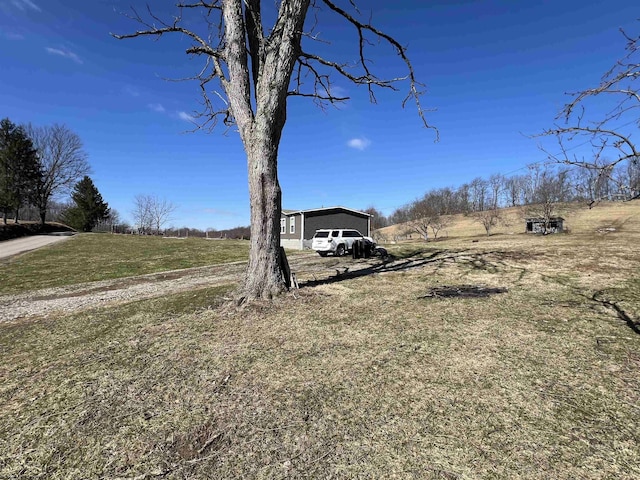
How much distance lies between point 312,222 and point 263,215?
24000mm

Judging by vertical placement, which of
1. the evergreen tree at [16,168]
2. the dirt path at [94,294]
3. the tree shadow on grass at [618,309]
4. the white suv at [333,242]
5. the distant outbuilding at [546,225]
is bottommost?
the dirt path at [94,294]

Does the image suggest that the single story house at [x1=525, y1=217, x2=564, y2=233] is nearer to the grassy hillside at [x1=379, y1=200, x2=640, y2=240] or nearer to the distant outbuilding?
the distant outbuilding

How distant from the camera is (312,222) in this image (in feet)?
98.1

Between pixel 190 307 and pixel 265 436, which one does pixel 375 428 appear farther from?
pixel 190 307

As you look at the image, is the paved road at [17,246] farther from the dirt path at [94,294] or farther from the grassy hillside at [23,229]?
the dirt path at [94,294]

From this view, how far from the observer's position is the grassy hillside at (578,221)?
121 ft

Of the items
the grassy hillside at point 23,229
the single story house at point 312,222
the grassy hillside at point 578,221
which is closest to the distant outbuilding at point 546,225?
the grassy hillside at point 578,221

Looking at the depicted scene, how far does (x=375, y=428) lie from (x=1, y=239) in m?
38.9

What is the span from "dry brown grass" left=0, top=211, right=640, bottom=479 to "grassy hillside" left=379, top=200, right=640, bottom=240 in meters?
36.4

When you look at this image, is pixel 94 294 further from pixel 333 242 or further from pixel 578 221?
pixel 578 221

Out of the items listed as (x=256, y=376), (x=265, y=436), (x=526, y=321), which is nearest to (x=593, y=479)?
(x=265, y=436)

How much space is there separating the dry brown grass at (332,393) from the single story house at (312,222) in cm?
2382

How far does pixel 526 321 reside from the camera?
15.3ft

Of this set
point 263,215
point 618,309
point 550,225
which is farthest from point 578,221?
point 263,215
